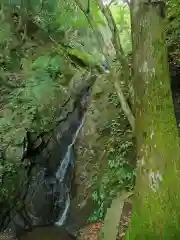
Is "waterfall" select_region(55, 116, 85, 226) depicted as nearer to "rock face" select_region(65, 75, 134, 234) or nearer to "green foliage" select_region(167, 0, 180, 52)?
"rock face" select_region(65, 75, 134, 234)

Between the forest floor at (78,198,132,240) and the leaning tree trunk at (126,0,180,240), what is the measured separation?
2.33m

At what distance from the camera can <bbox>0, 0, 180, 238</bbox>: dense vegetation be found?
7.82 metres

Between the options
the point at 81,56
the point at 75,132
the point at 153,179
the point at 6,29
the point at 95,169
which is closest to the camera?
the point at 153,179

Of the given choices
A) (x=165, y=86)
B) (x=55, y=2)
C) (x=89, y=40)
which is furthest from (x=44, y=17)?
(x=165, y=86)

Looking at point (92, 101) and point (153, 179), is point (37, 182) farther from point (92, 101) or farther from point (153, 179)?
point (153, 179)

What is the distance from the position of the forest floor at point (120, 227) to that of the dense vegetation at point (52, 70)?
378mm

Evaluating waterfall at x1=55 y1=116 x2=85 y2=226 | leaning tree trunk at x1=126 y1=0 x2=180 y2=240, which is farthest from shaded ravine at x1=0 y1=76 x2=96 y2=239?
leaning tree trunk at x1=126 y1=0 x2=180 y2=240

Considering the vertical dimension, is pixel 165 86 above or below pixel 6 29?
below

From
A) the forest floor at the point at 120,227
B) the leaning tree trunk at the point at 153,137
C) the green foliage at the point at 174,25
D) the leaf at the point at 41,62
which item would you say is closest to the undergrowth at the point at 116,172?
the forest floor at the point at 120,227

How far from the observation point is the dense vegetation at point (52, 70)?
7824mm

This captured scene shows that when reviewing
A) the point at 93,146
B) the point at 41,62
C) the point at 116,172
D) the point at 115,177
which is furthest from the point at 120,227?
the point at 41,62

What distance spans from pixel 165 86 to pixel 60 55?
324 inches

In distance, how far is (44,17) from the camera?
12.0 m

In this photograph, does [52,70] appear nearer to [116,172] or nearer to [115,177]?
[116,172]
